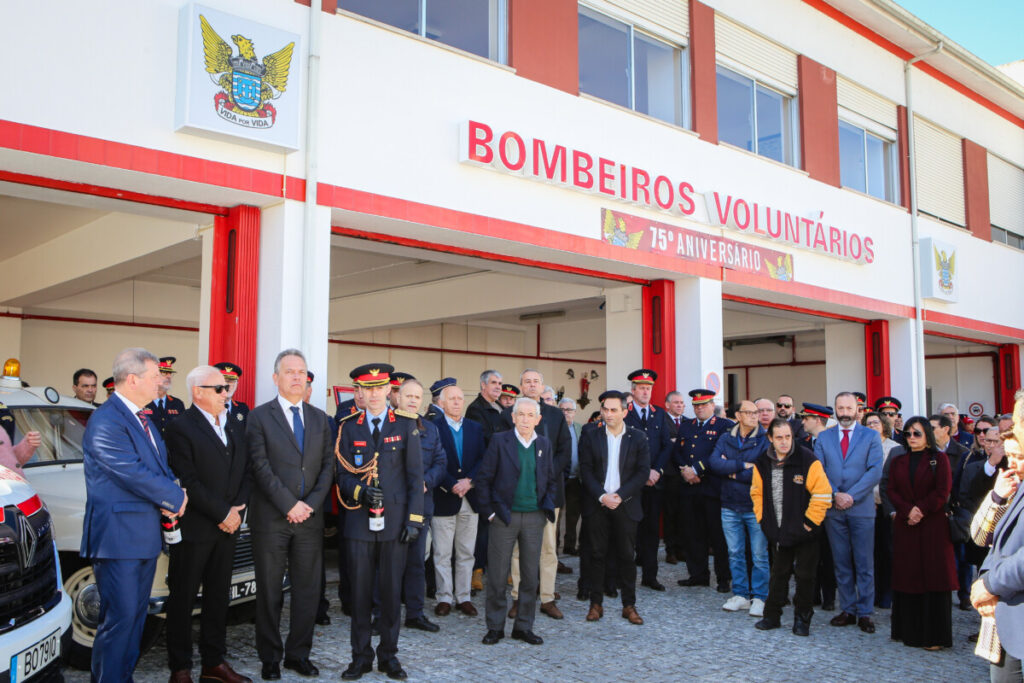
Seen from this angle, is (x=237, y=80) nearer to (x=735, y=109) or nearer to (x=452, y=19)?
(x=452, y=19)

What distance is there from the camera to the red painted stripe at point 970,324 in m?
15.3

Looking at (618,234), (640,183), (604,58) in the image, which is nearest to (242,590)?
(618,234)

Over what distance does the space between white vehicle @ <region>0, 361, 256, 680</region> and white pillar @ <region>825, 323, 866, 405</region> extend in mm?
12936

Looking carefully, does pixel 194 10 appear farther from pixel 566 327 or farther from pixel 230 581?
pixel 566 327

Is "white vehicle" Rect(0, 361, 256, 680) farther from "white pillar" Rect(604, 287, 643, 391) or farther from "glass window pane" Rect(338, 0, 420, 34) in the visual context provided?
"white pillar" Rect(604, 287, 643, 391)

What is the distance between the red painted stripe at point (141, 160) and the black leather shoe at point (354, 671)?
3994mm

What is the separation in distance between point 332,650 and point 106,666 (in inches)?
69.5

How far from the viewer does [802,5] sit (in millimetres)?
12992

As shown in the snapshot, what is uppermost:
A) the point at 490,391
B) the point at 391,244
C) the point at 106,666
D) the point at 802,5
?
the point at 802,5

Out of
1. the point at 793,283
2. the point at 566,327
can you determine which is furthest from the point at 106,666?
the point at 566,327

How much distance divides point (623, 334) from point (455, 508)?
5.56 metres

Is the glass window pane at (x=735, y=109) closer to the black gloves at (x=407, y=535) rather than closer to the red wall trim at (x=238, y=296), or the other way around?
the red wall trim at (x=238, y=296)

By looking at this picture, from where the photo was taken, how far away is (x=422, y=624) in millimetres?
6340

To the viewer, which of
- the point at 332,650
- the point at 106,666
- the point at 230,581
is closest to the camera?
the point at 106,666
